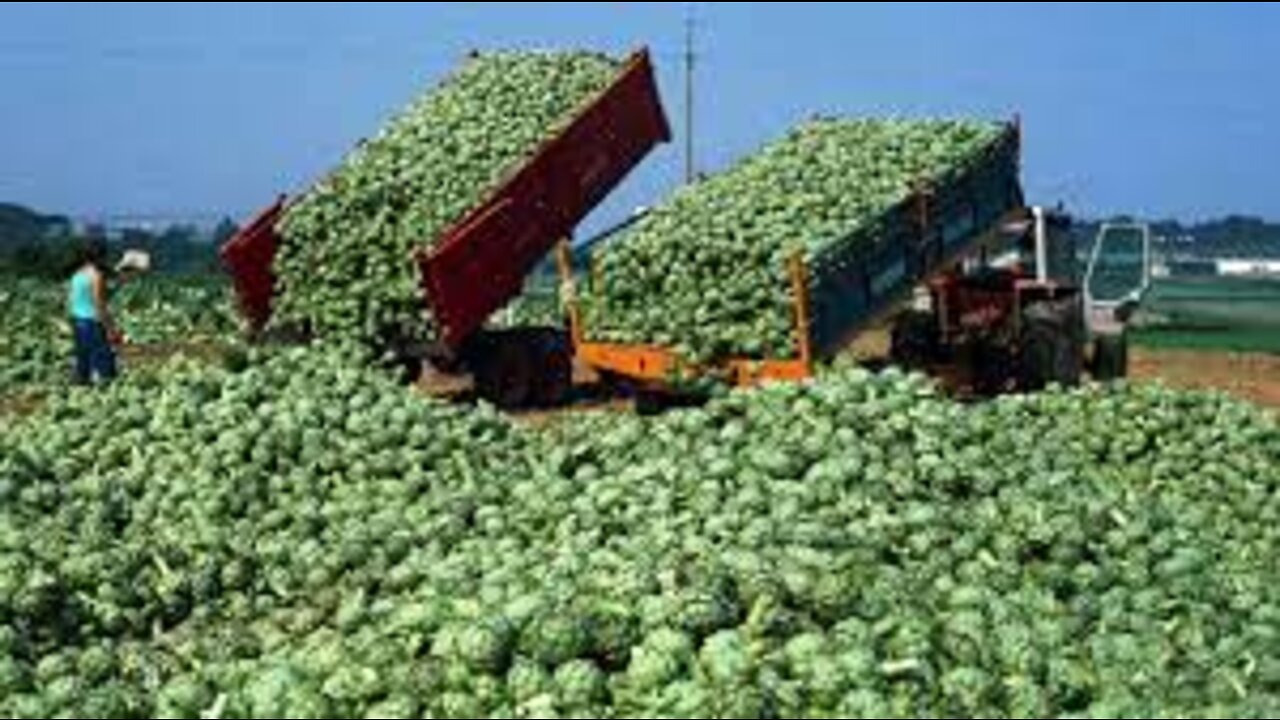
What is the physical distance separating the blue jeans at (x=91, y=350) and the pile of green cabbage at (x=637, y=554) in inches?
324

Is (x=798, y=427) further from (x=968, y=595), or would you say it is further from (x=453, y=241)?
(x=453, y=241)

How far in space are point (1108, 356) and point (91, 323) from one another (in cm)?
1176

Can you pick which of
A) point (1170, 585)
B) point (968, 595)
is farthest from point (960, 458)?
point (968, 595)

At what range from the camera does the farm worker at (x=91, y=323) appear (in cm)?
2416

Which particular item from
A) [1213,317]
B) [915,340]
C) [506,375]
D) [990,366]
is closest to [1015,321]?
[990,366]

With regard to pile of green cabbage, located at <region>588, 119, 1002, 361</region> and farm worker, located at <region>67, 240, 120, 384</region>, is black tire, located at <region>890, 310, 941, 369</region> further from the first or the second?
farm worker, located at <region>67, 240, 120, 384</region>

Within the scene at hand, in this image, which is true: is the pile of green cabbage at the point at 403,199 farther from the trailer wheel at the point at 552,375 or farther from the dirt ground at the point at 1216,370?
the dirt ground at the point at 1216,370

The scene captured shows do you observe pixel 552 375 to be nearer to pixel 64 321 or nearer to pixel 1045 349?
pixel 1045 349

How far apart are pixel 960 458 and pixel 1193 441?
4020mm

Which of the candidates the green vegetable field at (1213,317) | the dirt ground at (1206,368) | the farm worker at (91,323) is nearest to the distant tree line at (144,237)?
the green vegetable field at (1213,317)

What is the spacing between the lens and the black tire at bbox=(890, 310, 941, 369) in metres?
24.1

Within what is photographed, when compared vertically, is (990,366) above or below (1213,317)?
below

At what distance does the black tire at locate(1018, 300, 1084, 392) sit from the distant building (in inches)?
2944

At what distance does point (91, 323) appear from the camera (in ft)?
79.9
